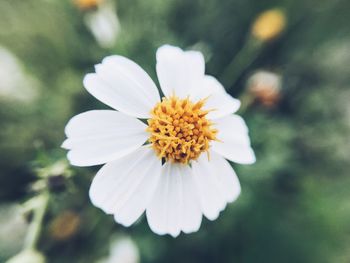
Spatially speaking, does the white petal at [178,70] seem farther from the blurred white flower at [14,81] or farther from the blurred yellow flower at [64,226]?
the blurred white flower at [14,81]

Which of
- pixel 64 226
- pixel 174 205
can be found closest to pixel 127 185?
pixel 174 205

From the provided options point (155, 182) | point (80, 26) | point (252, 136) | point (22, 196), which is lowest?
point (155, 182)

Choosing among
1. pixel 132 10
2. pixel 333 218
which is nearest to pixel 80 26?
pixel 132 10

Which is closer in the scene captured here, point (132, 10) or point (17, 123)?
point (17, 123)

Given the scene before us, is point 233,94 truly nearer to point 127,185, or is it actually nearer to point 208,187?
point 208,187

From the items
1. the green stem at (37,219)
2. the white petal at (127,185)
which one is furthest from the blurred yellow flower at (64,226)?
Answer: the white petal at (127,185)

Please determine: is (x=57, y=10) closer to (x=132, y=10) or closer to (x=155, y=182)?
(x=132, y=10)

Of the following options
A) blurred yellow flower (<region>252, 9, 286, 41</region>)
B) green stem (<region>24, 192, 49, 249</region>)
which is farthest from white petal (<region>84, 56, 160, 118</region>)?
blurred yellow flower (<region>252, 9, 286, 41</region>)
